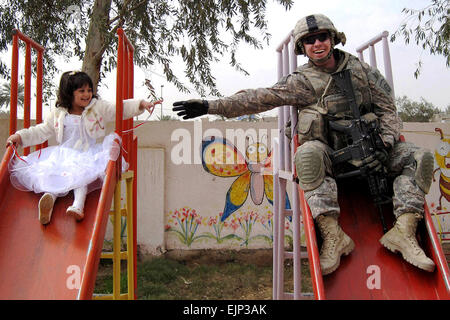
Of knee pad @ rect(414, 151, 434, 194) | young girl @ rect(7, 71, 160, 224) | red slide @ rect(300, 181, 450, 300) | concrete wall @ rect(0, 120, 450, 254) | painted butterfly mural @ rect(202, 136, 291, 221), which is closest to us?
red slide @ rect(300, 181, 450, 300)

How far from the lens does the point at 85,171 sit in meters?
2.78

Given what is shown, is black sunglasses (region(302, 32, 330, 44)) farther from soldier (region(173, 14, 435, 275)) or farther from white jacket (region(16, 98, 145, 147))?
white jacket (region(16, 98, 145, 147))

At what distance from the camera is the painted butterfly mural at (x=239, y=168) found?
7055 millimetres

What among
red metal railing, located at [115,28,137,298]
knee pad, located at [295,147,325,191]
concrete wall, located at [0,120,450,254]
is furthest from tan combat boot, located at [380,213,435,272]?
concrete wall, located at [0,120,450,254]

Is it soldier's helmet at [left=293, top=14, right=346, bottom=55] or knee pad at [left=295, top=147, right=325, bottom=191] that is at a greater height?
soldier's helmet at [left=293, top=14, right=346, bottom=55]

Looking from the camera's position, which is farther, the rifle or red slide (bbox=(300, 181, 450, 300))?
the rifle

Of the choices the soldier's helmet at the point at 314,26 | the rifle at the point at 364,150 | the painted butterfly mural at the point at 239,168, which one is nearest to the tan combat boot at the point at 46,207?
the rifle at the point at 364,150

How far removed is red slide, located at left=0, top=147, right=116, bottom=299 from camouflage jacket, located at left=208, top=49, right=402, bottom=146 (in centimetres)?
101

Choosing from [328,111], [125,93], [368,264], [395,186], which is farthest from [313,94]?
[125,93]

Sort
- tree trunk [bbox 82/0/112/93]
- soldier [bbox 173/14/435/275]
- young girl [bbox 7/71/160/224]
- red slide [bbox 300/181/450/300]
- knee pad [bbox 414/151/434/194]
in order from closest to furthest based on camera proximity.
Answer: red slide [bbox 300/181/450/300] → soldier [bbox 173/14/435/275] → knee pad [bbox 414/151/434/194] → young girl [bbox 7/71/160/224] → tree trunk [bbox 82/0/112/93]

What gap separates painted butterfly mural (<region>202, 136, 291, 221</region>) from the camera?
7.05m

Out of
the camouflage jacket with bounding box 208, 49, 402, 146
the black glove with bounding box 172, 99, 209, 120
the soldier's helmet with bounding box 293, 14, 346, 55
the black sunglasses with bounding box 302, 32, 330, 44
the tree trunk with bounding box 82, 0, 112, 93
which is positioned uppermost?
the tree trunk with bounding box 82, 0, 112, 93

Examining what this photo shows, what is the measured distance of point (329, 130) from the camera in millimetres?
2818

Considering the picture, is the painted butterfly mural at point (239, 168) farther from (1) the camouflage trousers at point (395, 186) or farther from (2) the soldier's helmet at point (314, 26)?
(1) the camouflage trousers at point (395, 186)
